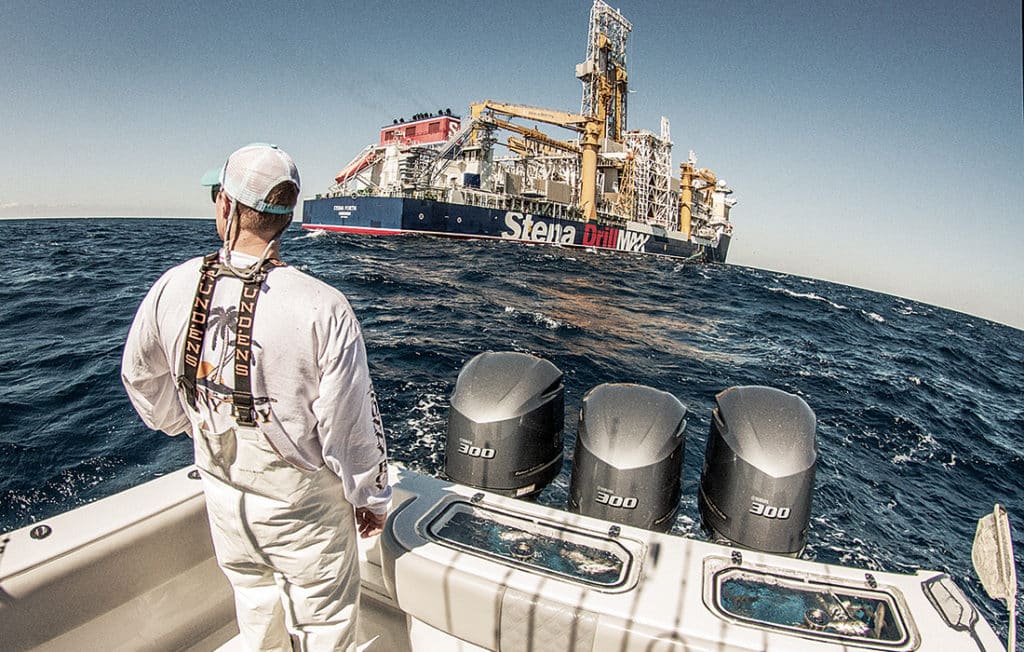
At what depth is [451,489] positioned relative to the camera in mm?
1841

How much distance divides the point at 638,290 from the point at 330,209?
21.4m

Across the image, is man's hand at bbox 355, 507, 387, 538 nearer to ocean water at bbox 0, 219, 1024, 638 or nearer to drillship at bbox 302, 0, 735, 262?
ocean water at bbox 0, 219, 1024, 638

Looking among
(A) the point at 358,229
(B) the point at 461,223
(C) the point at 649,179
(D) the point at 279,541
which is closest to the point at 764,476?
(D) the point at 279,541

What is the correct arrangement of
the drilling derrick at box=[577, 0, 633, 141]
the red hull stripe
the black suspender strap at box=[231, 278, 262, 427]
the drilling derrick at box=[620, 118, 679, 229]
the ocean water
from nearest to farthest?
the black suspender strap at box=[231, 278, 262, 427] < the ocean water < the red hull stripe < the drilling derrick at box=[577, 0, 633, 141] < the drilling derrick at box=[620, 118, 679, 229]

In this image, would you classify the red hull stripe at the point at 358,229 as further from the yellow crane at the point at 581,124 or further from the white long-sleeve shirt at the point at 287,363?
the white long-sleeve shirt at the point at 287,363

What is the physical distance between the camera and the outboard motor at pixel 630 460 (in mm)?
1934

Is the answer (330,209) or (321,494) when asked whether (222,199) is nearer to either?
(321,494)

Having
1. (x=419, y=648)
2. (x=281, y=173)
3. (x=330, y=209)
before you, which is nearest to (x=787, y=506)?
(x=419, y=648)

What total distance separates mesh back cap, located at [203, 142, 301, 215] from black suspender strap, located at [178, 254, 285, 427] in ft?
0.47

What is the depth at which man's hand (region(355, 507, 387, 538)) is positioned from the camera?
1.38 metres

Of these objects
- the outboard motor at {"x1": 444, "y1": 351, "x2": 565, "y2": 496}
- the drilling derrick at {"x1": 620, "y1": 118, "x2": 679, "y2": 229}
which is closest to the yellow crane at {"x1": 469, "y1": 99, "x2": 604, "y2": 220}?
the drilling derrick at {"x1": 620, "y1": 118, "x2": 679, "y2": 229}

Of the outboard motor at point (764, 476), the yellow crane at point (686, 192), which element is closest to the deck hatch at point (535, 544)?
the outboard motor at point (764, 476)

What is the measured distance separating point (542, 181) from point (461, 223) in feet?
31.6

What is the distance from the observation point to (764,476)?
6.14 ft
